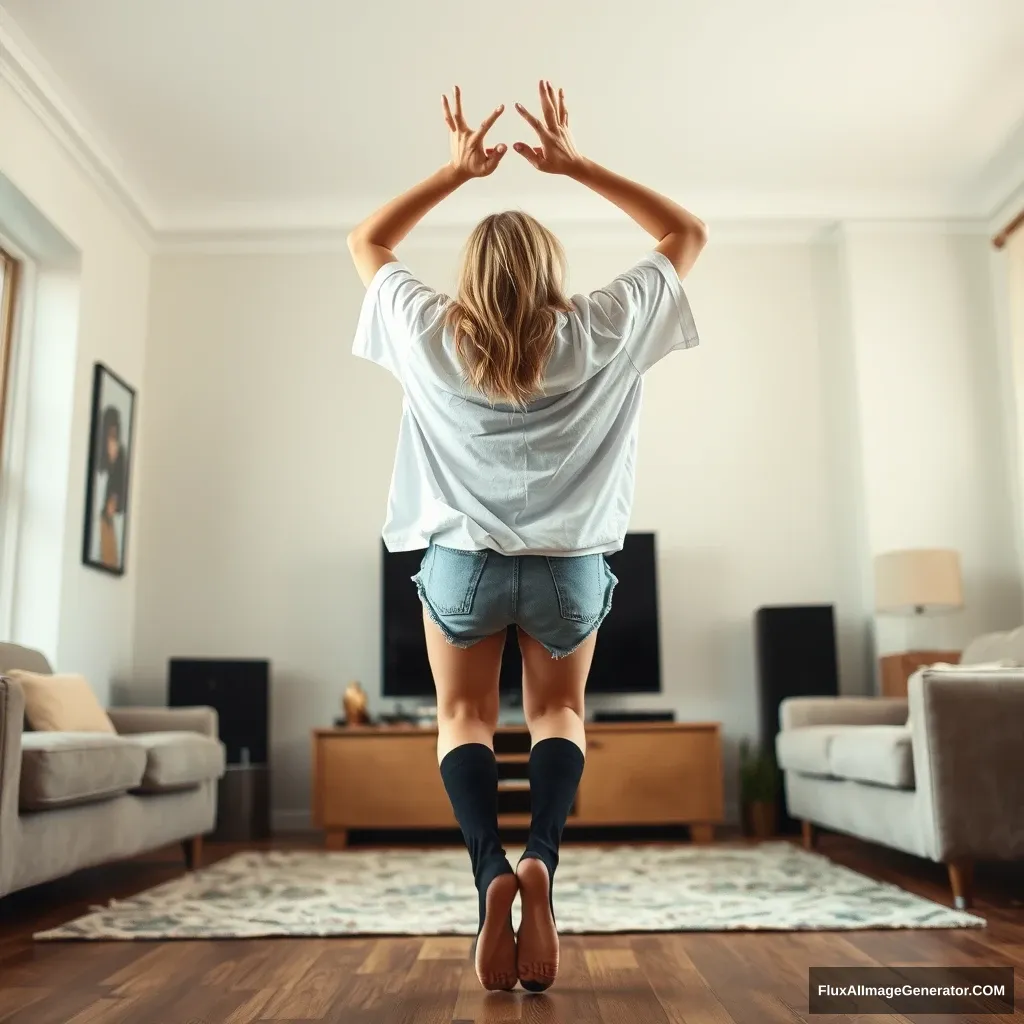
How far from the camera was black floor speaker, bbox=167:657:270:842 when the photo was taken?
5059 mm

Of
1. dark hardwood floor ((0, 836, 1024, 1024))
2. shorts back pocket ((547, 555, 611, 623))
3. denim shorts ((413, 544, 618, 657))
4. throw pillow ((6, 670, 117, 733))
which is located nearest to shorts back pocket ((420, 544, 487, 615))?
denim shorts ((413, 544, 618, 657))

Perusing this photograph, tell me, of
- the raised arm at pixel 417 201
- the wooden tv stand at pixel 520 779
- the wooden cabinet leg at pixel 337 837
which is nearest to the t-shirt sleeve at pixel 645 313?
the raised arm at pixel 417 201

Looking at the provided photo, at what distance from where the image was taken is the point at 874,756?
3229mm

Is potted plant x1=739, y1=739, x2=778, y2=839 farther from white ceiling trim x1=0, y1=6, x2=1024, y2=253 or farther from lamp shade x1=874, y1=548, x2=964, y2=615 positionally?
white ceiling trim x1=0, y1=6, x2=1024, y2=253

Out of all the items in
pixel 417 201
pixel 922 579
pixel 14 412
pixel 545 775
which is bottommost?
pixel 545 775

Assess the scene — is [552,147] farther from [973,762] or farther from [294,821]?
[294,821]

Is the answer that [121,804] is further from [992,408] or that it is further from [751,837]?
[992,408]

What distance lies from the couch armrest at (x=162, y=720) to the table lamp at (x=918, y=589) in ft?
9.56

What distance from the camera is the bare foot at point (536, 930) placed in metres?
1.69

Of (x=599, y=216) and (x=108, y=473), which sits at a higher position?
(x=599, y=216)

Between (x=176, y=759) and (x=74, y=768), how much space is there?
84 centimetres

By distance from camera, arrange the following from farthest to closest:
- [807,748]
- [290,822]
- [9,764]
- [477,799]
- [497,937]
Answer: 1. [290,822]
2. [807,748]
3. [9,764]
4. [477,799]
5. [497,937]

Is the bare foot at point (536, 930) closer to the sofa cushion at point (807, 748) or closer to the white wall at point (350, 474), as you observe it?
the sofa cushion at point (807, 748)

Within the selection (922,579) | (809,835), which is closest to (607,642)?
(809,835)
